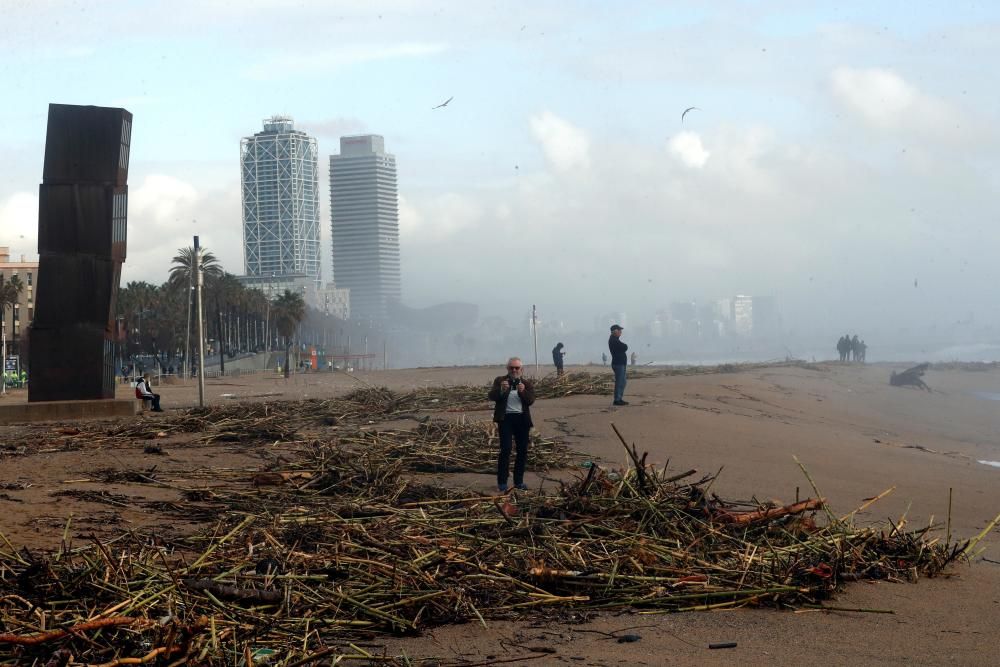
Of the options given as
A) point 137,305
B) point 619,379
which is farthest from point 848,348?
point 137,305

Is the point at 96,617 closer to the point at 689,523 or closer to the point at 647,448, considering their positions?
the point at 689,523

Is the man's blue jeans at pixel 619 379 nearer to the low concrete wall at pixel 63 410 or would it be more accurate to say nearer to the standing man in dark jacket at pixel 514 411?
the standing man in dark jacket at pixel 514 411

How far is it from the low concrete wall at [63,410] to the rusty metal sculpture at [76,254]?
51 cm

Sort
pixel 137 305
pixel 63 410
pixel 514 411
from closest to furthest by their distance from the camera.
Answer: pixel 514 411 → pixel 63 410 → pixel 137 305

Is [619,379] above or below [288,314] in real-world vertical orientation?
below

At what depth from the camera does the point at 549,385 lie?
2423 centimetres

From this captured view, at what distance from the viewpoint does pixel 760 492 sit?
37.1ft

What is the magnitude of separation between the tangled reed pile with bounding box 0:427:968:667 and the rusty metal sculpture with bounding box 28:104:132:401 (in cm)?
1529

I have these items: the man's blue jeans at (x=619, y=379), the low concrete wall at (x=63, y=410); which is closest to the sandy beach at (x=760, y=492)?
the man's blue jeans at (x=619, y=379)

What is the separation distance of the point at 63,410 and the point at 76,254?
11.8 feet

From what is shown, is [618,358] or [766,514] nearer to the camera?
[766,514]

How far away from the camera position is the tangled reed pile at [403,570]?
15.3 ft

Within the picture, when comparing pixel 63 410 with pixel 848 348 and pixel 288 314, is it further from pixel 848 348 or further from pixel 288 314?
pixel 288 314

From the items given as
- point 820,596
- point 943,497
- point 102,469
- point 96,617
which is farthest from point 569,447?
point 96,617
